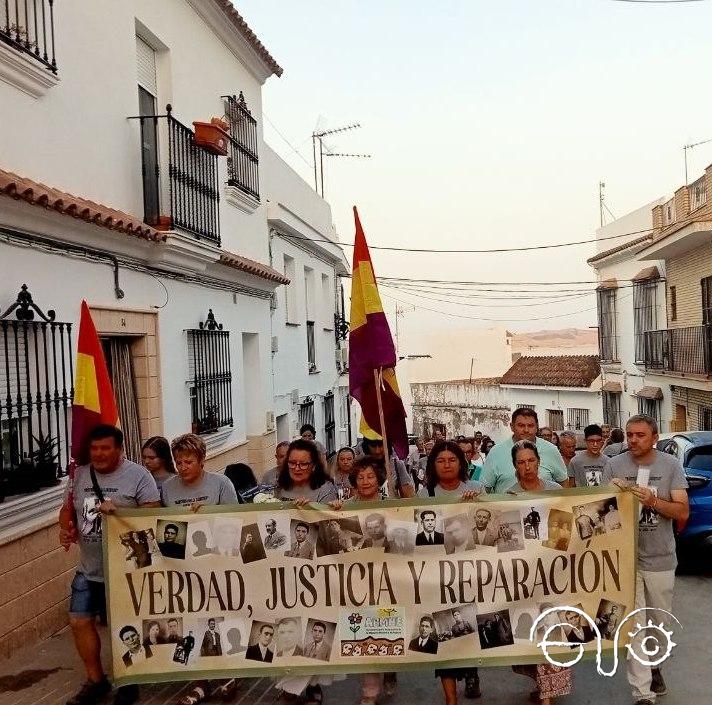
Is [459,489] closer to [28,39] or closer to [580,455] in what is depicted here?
[580,455]

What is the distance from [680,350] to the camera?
2061 cm

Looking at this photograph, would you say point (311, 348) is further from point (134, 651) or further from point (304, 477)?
point (134, 651)

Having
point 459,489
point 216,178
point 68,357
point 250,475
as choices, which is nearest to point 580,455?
point 459,489

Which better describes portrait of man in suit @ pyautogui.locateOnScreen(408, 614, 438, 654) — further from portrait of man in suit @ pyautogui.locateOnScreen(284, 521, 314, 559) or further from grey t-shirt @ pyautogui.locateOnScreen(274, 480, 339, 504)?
grey t-shirt @ pyautogui.locateOnScreen(274, 480, 339, 504)

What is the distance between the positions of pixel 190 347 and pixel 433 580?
20.1 feet

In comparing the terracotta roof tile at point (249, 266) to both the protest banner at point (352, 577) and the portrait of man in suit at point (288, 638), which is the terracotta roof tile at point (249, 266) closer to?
the protest banner at point (352, 577)

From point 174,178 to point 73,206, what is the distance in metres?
2.88

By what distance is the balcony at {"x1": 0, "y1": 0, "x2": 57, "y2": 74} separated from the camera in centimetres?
655

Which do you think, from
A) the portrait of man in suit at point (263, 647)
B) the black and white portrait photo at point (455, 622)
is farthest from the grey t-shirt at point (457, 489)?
the portrait of man in suit at point (263, 647)

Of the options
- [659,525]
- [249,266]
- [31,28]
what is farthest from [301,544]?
[249,266]

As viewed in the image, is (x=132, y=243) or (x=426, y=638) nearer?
(x=426, y=638)

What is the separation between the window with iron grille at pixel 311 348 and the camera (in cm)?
1809

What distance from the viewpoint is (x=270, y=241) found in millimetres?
14984

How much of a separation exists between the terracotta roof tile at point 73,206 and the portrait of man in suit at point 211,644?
3192 mm
